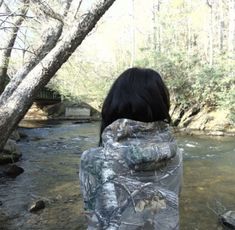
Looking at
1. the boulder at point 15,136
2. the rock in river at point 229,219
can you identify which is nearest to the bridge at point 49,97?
the boulder at point 15,136

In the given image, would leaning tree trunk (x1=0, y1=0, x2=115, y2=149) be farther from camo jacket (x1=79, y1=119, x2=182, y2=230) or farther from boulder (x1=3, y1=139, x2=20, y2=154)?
boulder (x1=3, y1=139, x2=20, y2=154)

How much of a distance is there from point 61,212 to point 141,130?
5373 millimetres

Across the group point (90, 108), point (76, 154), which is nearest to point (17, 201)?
point (76, 154)

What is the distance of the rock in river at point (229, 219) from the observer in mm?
6066

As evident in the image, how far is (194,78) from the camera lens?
67.4 feet

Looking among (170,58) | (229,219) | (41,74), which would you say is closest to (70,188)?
(229,219)

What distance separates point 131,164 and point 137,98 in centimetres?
27

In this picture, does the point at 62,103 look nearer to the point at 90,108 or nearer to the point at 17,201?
the point at 90,108

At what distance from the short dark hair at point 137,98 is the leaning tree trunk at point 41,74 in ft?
12.3

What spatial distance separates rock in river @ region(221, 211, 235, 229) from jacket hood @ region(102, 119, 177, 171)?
4.77 m

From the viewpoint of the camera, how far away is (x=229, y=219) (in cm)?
618

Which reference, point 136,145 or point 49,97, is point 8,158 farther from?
point 49,97

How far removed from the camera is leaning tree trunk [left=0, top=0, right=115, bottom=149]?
208 inches

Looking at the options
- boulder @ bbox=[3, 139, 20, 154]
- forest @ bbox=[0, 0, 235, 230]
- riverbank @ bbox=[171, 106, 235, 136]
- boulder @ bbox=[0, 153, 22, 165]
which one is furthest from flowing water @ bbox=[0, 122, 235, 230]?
riverbank @ bbox=[171, 106, 235, 136]
